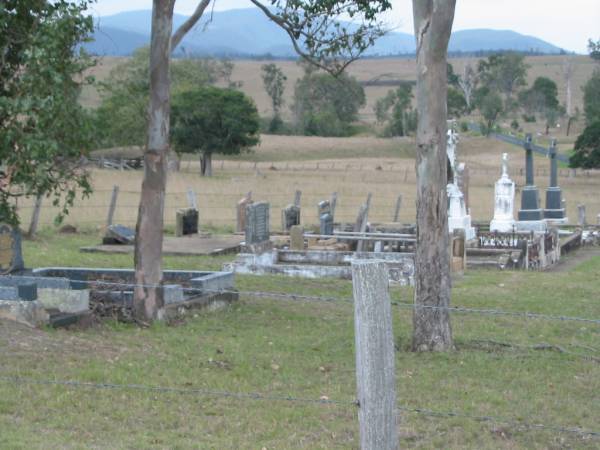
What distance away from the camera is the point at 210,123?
56750 mm

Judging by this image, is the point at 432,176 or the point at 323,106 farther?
the point at 323,106

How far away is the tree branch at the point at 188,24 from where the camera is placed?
12.8m

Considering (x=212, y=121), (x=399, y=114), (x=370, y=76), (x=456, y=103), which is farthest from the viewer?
(x=370, y=76)

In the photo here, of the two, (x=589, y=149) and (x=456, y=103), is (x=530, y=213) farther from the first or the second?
(x=456, y=103)

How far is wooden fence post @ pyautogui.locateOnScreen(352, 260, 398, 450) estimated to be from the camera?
5.10 m

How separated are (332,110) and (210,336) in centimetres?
8144

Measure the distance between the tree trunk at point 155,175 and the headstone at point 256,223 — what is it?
6.46 metres

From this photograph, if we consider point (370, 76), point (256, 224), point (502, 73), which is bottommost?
point (256, 224)

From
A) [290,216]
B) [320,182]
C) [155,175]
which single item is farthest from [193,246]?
[320,182]

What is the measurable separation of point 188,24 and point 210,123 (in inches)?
1736

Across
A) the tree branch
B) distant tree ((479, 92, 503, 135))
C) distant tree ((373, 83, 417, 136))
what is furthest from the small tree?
the tree branch

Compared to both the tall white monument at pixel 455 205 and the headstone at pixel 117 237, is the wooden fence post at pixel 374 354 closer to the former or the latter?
the headstone at pixel 117 237

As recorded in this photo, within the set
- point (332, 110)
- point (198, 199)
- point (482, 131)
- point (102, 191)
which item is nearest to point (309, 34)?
point (198, 199)

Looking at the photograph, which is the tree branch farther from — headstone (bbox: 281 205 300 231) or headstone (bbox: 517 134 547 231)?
headstone (bbox: 517 134 547 231)
